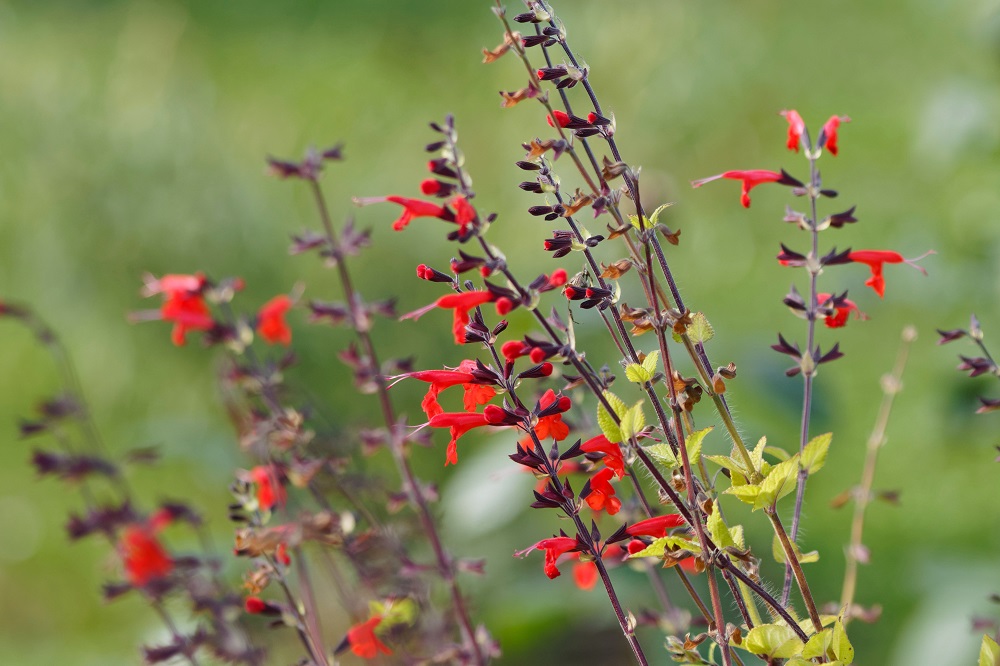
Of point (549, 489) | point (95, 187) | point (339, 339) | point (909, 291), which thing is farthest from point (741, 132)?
point (549, 489)

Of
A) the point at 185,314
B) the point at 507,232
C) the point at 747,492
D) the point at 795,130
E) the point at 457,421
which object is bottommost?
the point at 747,492

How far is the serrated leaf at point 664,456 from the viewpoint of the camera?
567 mm

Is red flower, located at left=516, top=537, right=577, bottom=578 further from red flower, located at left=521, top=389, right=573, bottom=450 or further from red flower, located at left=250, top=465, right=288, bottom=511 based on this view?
red flower, located at left=250, top=465, right=288, bottom=511

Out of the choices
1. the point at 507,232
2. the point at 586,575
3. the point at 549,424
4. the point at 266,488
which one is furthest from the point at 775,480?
the point at 507,232

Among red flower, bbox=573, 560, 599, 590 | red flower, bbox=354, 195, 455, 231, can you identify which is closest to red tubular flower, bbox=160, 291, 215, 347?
red flower, bbox=354, 195, 455, 231

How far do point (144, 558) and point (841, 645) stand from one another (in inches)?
25.8

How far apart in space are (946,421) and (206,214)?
6.54 ft

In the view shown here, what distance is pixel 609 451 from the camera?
24.2 inches

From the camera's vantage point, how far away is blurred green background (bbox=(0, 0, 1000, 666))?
153 centimetres

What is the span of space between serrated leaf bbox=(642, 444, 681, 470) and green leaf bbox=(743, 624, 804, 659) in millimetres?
99

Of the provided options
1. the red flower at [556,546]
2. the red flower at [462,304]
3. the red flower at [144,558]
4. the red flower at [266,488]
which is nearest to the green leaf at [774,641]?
the red flower at [556,546]

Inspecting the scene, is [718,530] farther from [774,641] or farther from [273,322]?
[273,322]

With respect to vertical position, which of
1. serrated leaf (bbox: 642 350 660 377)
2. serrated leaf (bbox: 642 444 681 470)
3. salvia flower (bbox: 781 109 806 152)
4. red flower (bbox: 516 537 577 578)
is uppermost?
salvia flower (bbox: 781 109 806 152)

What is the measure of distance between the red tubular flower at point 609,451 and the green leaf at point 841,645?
15 centimetres
